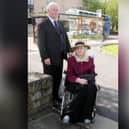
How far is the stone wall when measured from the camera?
2.70 m

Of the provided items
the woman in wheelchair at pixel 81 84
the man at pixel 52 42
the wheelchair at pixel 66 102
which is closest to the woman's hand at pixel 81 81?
the woman in wheelchair at pixel 81 84

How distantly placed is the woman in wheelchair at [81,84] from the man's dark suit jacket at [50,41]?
0.88 feet

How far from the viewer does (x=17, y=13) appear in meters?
1.12

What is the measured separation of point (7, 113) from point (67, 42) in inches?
70.3

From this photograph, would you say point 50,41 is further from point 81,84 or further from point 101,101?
point 101,101

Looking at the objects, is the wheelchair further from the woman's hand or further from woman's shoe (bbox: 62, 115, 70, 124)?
the woman's hand

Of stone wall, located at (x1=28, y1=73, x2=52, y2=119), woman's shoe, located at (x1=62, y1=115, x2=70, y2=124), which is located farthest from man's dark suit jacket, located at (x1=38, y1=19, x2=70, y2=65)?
woman's shoe, located at (x1=62, y1=115, x2=70, y2=124)

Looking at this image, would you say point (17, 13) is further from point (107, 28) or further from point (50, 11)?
point (50, 11)

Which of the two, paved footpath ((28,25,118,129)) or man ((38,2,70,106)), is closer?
paved footpath ((28,25,118,129))

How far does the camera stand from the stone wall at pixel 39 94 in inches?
106

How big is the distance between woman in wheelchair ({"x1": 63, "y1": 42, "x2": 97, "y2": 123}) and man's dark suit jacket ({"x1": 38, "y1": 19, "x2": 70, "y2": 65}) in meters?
0.27

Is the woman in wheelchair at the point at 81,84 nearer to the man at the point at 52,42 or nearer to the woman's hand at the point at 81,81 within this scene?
the woman's hand at the point at 81,81

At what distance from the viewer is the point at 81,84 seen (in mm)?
2596

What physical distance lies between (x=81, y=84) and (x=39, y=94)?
0.52m
